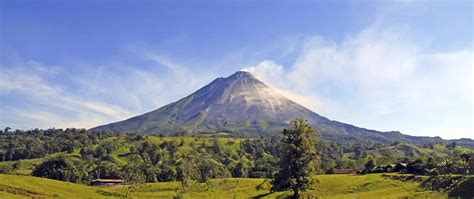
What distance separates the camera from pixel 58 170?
13900 centimetres

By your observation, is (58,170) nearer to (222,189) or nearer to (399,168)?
(222,189)

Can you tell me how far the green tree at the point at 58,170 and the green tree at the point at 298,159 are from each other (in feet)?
312

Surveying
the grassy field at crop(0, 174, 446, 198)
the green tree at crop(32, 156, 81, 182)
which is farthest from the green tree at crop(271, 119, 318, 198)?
the green tree at crop(32, 156, 81, 182)

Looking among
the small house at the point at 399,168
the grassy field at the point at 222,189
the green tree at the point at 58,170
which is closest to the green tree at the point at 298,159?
the grassy field at the point at 222,189

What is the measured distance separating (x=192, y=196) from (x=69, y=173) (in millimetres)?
73784

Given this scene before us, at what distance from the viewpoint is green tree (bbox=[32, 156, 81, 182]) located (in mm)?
139012

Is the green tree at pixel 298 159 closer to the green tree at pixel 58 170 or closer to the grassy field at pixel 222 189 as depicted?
the grassy field at pixel 222 189

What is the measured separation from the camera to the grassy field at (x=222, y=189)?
65125 mm

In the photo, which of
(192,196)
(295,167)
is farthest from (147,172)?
(295,167)

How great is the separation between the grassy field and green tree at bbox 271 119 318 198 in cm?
343

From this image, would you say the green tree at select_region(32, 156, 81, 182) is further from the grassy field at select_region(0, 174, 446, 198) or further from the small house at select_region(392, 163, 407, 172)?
the small house at select_region(392, 163, 407, 172)

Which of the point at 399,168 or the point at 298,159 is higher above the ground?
the point at 298,159

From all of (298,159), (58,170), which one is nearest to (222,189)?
(298,159)

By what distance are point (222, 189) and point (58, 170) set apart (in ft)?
Result: 235
